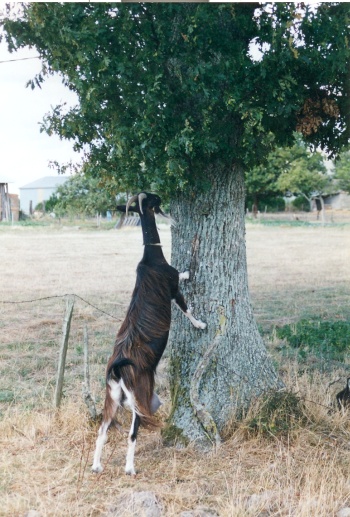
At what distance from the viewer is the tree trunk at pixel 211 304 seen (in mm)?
3656

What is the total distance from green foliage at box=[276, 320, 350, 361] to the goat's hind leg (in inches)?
95.5

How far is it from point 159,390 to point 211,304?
1000 mm

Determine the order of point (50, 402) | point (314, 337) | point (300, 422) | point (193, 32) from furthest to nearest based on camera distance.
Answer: point (314, 337) < point (50, 402) < point (300, 422) < point (193, 32)

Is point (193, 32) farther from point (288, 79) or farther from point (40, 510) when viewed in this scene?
point (40, 510)

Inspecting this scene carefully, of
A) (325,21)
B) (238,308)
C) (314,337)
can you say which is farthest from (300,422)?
(325,21)

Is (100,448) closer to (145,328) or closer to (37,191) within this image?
(145,328)

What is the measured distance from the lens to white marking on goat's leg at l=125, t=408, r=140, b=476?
3.09m

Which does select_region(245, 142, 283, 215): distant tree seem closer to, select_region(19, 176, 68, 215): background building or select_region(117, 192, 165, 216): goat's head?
select_region(19, 176, 68, 215): background building

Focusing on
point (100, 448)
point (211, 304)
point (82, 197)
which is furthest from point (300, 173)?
point (100, 448)

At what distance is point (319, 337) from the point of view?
18.4ft

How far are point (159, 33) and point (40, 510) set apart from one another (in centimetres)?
259

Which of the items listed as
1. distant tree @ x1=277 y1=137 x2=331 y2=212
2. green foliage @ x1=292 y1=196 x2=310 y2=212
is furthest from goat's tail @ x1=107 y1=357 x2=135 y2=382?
green foliage @ x1=292 y1=196 x2=310 y2=212

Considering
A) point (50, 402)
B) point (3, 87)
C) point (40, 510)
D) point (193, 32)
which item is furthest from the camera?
point (3, 87)

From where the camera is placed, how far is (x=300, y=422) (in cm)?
363
